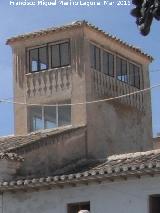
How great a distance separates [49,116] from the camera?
71.6ft

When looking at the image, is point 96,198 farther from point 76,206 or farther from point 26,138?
point 26,138

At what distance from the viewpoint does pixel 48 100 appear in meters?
22.0

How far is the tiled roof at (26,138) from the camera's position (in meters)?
18.5

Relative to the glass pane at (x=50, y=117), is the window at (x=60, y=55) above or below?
above

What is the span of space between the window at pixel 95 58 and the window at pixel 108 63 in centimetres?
34

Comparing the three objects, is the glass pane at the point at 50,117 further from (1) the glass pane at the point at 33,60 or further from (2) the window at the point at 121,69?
(2) the window at the point at 121,69

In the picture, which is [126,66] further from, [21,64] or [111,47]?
[21,64]

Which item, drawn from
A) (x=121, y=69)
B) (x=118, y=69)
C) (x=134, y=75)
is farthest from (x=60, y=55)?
(x=134, y=75)

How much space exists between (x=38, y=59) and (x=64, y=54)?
101 cm

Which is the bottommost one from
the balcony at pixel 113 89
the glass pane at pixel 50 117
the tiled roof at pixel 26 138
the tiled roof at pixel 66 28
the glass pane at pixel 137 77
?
the tiled roof at pixel 26 138

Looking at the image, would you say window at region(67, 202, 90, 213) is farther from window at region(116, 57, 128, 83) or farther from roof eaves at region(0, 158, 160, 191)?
window at region(116, 57, 128, 83)

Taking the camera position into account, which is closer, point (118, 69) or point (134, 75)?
point (118, 69)

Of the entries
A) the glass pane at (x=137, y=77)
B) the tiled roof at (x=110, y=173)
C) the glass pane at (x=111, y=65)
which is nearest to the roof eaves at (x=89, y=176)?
the tiled roof at (x=110, y=173)

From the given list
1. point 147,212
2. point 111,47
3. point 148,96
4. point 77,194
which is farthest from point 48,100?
point 147,212
